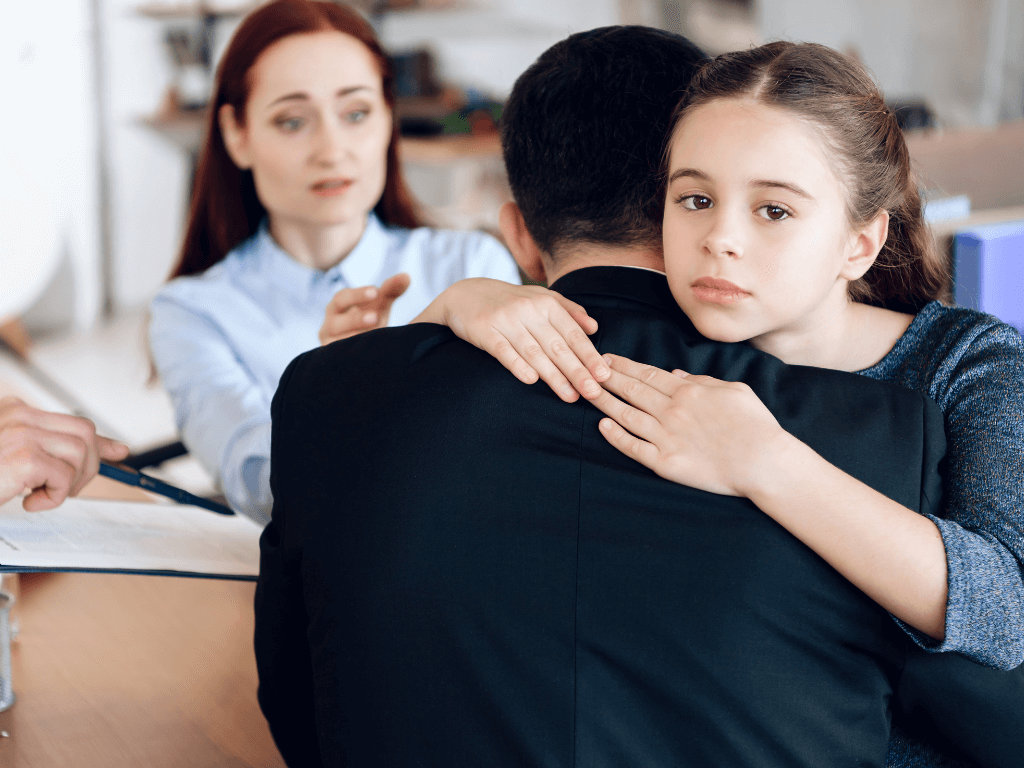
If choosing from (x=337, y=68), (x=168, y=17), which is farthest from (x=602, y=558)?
(x=168, y=17)

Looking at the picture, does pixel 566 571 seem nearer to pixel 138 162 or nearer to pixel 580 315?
pixel 580 315

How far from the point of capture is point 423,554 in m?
0.77

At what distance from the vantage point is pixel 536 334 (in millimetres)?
796

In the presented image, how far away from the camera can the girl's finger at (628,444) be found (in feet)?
2.41

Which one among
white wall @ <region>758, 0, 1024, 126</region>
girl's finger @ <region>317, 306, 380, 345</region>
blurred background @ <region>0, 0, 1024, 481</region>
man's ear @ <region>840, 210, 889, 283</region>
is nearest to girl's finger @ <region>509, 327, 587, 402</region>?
man's ear @ <region>840, 210, 889, 283</region>

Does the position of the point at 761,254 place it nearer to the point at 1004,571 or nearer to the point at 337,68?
the point at 1004,571

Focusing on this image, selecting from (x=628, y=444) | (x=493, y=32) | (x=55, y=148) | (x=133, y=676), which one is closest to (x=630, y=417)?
(x=628, y=444)

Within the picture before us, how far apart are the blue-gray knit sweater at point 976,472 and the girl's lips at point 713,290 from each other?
0.25 meters

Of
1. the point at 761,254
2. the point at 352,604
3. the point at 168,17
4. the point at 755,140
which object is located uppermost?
the point at 168,17

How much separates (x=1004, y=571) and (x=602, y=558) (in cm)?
33

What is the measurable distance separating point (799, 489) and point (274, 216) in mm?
1392

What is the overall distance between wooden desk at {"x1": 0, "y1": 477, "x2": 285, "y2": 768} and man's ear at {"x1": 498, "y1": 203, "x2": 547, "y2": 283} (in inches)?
23.4

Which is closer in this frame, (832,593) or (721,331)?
(832,593)

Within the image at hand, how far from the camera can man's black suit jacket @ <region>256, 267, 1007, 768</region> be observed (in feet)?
2.34
